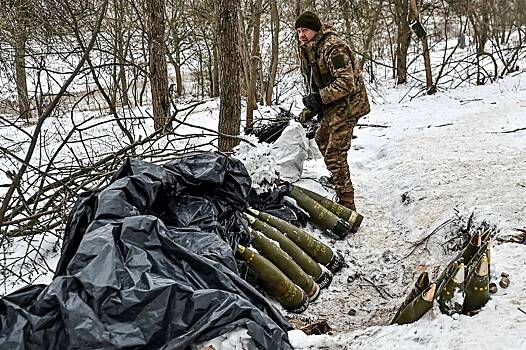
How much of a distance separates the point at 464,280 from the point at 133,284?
5.96 ft

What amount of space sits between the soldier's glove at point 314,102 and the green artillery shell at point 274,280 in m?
2.14

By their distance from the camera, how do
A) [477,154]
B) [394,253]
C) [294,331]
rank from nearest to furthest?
[294,331], [394,253], [477,154]

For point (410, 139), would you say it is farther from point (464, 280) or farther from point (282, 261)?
point (464, 280)

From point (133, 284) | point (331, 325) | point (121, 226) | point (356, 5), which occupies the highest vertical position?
point (356, 5)

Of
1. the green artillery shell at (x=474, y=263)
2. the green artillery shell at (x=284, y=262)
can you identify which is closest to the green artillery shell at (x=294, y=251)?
the green artillery shell at (x=284, y=262)

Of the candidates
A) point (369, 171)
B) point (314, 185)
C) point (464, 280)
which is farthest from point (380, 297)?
point (369, 171)

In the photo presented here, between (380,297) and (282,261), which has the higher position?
(282,261)

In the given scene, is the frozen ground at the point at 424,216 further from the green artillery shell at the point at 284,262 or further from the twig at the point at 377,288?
the green artillery shell at the point at 284,262

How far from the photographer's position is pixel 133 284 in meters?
2.49

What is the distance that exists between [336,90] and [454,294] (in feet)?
A: 9.30

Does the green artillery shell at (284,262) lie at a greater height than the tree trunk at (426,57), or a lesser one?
lesser

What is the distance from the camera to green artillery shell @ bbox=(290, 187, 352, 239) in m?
5.28

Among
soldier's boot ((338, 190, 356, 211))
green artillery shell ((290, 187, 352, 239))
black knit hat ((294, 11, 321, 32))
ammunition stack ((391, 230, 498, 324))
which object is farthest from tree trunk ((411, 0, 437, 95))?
ammunition stack ((391, 230, 498, 324))

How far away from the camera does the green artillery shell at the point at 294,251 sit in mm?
4458
